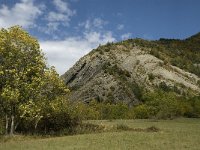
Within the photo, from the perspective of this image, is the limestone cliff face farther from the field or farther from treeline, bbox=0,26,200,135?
the field

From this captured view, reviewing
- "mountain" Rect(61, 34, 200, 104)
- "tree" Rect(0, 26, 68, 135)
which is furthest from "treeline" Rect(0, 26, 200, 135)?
"mountain" Rect(61, 34, 200, 104)

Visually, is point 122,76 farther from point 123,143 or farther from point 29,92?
point 123,143

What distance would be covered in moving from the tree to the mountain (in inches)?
2882

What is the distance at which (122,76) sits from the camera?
137 m

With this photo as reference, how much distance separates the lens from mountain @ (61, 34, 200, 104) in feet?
425

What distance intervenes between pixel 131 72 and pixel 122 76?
505cm

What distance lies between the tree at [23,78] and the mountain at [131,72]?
73206mm

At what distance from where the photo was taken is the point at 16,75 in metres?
50.1

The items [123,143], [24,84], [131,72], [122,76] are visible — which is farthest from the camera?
[131,72]

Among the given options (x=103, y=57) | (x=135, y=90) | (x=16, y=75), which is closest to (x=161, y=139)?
(x=16, y=75)

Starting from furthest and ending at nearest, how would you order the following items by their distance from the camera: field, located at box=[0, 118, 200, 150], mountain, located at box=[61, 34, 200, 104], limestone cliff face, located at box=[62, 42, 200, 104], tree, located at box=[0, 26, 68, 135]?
mountain, located at box=[61, 34, 200, 104] < limestone cliff face, located at box=[62, 42, 200, 104] < tree, located at box=[0, 26, 68, 135] < field, located at box=[0, 118, 200, 150]

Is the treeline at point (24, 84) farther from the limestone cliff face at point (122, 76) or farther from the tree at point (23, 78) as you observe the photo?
the limestone cliff face at point (122, 76)

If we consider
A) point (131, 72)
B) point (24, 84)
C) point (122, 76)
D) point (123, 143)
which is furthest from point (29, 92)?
point (131, 72)

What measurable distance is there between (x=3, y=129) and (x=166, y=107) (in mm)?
36679
